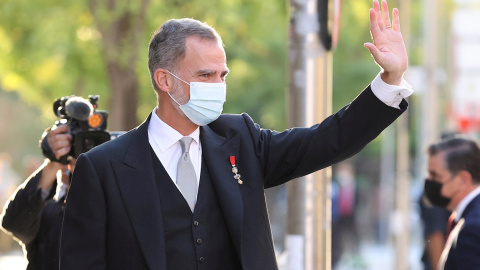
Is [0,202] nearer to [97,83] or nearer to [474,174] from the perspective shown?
[97,83]

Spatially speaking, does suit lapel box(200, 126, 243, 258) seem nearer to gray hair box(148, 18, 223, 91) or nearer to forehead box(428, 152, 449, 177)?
gray hair box(148, 18, 223, 91)

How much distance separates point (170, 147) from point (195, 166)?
0.12 m

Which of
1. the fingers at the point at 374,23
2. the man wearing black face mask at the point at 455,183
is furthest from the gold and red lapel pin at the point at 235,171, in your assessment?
the man wearing black face mask at the point at 455,183

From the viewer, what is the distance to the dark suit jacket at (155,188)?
13.2 ft

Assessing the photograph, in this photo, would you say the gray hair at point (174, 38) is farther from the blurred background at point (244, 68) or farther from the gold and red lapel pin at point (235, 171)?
the blurred background at point (244, 68)

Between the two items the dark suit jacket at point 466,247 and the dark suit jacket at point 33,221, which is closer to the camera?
the dark suit jacket at point 466,247

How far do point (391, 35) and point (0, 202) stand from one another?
16.3m

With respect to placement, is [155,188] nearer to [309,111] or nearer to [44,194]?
[44,194]

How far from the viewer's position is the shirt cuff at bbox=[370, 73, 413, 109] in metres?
4.03

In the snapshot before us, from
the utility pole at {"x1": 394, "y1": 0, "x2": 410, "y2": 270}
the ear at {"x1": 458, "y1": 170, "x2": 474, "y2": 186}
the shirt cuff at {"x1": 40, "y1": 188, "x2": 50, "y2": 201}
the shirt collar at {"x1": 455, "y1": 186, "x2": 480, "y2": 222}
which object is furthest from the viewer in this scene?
the utility pole at {"x1": 394, "y1": 0, "x2": 410, "y2": 270}

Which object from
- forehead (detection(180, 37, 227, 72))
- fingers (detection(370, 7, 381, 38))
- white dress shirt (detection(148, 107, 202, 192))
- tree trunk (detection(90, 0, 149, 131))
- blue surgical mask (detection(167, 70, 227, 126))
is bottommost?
tree trunk (detection(90, 0, 149, 131))

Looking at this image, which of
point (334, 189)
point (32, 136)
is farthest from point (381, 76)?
point (32, 136)

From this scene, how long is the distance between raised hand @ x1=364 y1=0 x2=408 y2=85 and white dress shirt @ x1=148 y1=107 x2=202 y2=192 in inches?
29.8

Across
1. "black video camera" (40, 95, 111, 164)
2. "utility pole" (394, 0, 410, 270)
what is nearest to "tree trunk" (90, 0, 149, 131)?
"utility pole" (394, 0, 410, 270)
